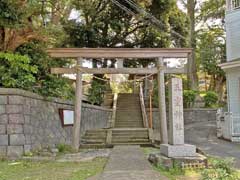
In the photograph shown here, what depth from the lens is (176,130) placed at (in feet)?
29.6

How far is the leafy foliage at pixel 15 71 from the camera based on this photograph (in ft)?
34.8

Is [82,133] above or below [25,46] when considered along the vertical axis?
below

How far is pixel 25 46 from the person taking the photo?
41.1 feet

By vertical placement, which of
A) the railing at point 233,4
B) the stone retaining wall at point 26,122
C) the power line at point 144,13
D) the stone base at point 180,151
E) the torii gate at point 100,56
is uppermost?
the power line at point 144,13

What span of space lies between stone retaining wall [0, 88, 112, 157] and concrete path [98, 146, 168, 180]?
8.37 feet

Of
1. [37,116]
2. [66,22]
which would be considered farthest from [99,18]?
[37,116]

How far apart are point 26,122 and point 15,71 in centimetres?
168

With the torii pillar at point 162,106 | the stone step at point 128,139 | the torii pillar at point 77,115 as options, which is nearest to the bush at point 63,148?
the torii pillar at point 77,115

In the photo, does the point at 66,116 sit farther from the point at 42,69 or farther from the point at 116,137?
the point at 116,137

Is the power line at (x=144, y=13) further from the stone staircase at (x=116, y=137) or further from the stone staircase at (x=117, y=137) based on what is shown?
the stone staircase at (x=116, y=137)

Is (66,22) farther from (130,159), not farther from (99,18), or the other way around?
(130,159)

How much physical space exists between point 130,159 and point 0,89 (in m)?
4.17

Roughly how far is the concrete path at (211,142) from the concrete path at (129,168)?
2.50 m

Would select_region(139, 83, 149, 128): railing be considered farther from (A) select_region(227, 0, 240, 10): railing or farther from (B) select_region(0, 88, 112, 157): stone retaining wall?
(A) select_region(227, 0, 240, 10): railing
